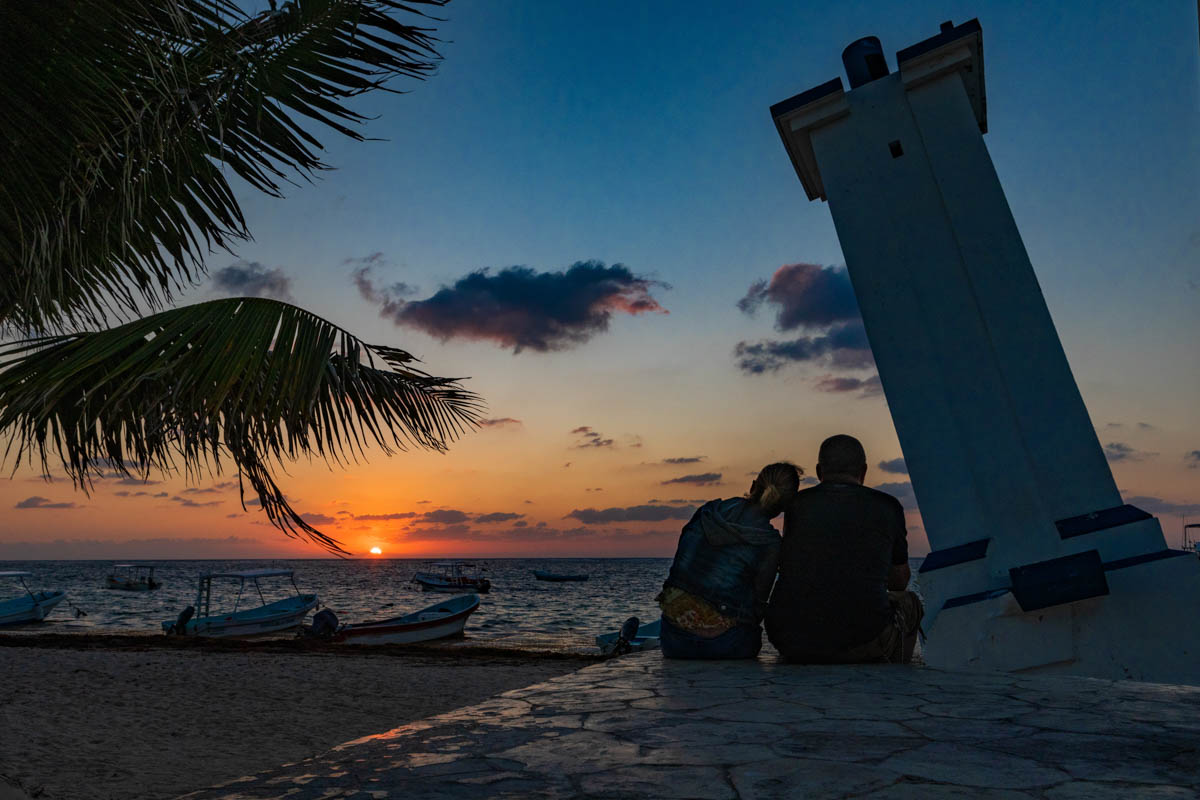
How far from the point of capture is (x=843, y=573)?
14.1ft

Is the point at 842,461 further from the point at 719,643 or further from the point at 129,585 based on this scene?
the point at 129,585

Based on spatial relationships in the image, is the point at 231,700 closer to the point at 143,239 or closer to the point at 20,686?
the point at 20,686

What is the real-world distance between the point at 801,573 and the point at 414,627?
21889 mm

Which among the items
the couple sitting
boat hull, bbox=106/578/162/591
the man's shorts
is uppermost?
boat hull, bbox=106/578/162/591

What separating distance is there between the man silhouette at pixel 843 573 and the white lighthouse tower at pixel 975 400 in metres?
2.51

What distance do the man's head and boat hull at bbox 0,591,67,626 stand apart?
39.9 metres

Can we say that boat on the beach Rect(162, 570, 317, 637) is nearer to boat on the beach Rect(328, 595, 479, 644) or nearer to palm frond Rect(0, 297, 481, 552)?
boat on the beach Rect(328, 595, 479, 644)

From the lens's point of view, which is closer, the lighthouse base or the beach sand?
the lighthouse base

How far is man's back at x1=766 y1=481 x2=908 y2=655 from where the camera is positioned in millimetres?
4281

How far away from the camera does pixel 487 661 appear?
1836 centimetres

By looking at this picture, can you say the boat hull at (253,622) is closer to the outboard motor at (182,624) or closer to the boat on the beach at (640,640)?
the outboard motor at (182,624)

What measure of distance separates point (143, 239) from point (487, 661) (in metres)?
16.1

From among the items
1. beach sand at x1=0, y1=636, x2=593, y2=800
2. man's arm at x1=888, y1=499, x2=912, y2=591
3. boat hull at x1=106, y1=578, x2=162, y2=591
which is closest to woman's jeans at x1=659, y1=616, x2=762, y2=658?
man's arm at x1=888, y1=499, x2=912, y2=591

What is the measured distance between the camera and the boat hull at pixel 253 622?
25.5 m
